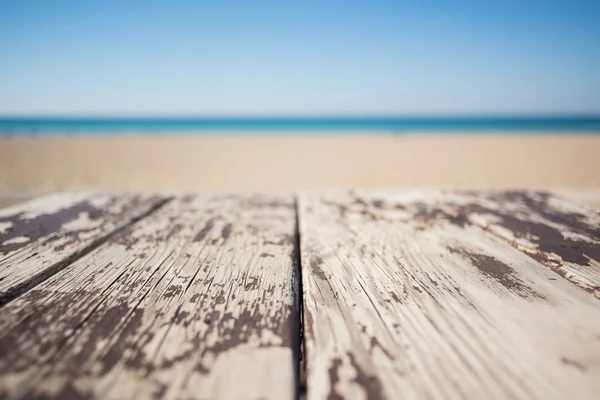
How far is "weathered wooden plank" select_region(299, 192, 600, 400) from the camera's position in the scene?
0.40 meters

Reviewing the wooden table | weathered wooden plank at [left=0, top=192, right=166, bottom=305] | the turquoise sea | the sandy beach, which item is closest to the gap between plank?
the wooden table

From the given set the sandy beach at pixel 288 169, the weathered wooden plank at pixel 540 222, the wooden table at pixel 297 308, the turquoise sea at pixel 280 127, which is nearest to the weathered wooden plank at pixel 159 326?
the wooden table at pixel 297 308

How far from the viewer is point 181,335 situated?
1.58 feet

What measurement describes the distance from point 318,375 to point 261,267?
13.7 inches

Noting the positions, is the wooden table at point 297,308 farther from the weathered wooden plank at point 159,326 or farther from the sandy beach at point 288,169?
the sandy beach at point 288,169

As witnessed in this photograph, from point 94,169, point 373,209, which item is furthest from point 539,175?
point 94,169

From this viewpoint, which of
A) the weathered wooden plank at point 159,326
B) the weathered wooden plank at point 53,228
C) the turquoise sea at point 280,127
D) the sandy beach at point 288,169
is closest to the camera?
the weathered wooden plank at point 159,326

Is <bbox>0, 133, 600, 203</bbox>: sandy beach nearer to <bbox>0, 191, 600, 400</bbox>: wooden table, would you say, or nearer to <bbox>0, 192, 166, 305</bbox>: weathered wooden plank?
<bbox>0, 192, 166, 305</bbox>: weathered wooden plank

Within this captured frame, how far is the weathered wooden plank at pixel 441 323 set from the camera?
0.40 metres

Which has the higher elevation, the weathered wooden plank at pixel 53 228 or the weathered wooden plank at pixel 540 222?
the weathered wooden plank at pixel 53 228

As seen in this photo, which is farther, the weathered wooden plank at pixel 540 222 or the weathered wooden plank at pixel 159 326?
the weathered wooden plank at pixel 540 222

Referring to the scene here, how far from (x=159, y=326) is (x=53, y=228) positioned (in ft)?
2.37

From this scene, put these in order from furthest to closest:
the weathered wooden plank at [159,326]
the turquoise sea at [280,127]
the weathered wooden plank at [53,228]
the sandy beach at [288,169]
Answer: the turquoise sea at [280,127]
the sandy beach at [288,169]
the weathered wooden plank at [53,228]
the weathered wooden plank at [159,326]

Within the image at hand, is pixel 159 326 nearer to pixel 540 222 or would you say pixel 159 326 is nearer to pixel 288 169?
pixel 540 222
